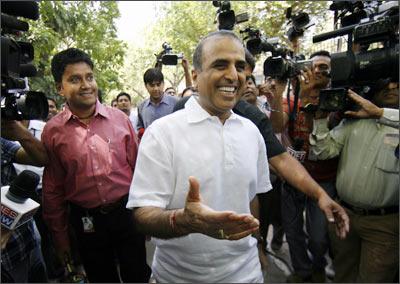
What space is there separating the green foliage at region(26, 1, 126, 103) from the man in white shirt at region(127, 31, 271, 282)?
6.13 ft

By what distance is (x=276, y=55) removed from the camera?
8.52ft

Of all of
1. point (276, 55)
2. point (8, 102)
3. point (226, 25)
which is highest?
point (226, 25)

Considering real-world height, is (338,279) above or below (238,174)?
below

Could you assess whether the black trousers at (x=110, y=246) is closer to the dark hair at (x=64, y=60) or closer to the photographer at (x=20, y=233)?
the photographer at (x=20, y=233)

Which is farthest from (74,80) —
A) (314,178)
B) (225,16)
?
(314,178)

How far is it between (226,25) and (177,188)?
5.76ft

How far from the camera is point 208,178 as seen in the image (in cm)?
146

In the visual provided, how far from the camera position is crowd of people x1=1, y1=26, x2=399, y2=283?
1447 mm

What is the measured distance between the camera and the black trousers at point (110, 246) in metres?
2.33

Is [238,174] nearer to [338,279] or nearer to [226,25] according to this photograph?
[226,25]

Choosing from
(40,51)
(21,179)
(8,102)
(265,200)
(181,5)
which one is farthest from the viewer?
(181,5)

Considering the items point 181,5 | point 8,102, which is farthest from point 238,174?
point 181,5

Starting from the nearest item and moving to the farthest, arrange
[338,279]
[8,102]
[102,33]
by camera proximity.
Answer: [8,102], [338,279], [102,33]

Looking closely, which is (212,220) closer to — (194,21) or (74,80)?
(74,80)
